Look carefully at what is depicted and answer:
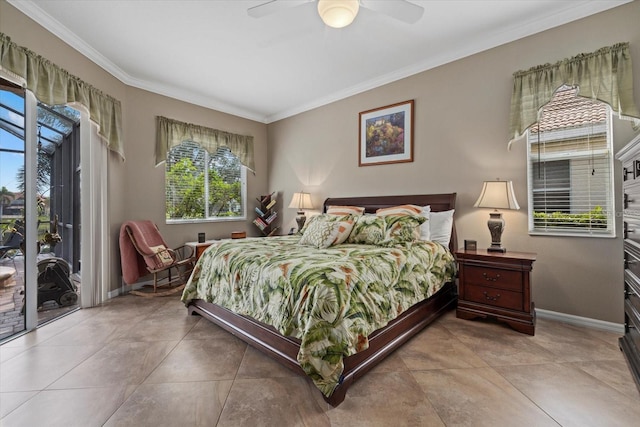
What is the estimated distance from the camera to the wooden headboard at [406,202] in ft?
10.7

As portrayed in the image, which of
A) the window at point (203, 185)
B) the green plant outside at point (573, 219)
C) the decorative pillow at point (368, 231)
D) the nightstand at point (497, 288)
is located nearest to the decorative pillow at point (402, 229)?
the decorative pillow at point (368, 231)

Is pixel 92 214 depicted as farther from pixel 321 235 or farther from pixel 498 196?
pixel 498 196

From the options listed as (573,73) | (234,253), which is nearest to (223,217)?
(234,253)

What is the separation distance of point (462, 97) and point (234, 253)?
2.96 metres

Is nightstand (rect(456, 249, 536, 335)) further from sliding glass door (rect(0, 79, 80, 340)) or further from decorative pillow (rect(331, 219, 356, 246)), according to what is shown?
sliding glass door (rect(0, 79, 80, 340))

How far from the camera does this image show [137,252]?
12.3 feet

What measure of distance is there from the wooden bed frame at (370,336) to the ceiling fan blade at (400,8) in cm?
191

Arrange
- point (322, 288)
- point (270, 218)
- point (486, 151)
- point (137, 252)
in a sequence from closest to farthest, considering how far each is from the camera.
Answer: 1. point (322, 288)
2. point (486, 151)
3. point (137, 252)
4. point (270, 218)

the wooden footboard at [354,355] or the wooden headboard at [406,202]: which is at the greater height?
the wooden headboard at [406,202]

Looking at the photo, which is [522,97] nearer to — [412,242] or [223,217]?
[412,242]

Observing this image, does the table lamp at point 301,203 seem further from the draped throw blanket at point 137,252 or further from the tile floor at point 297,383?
the tile floor at point 297,383

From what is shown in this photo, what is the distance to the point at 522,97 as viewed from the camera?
283 centimetres

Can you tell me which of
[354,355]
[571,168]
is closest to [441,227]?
[571,168]

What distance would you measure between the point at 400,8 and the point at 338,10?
1.52ft
